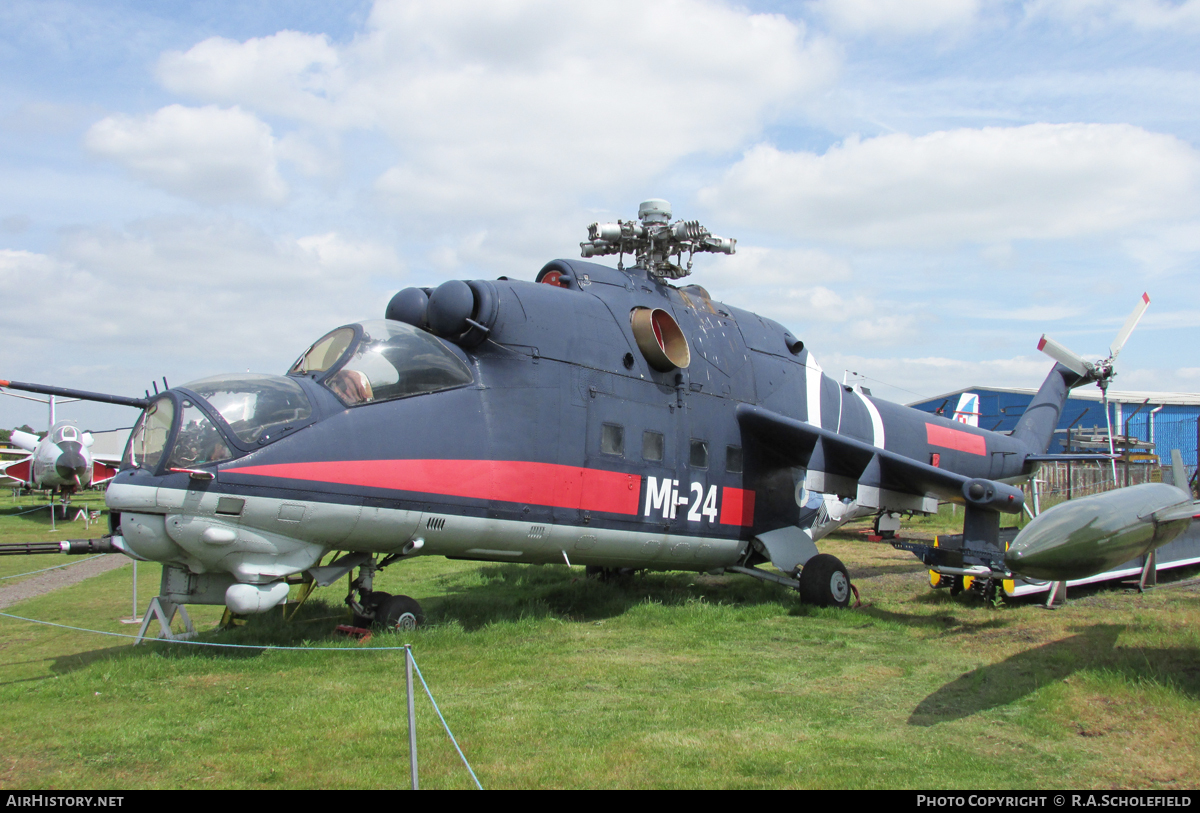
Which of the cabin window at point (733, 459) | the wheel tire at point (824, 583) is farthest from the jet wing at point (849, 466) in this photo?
the wheel tire at point (824, 583)

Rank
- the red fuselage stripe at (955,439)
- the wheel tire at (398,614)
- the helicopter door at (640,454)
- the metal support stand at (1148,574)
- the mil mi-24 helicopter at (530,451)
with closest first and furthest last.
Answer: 1. the mil mi-24 helicopter at (530,451)
2. the wheel tire at (398,614)
3. the helicopter door at (640,454)
4. the metal support stand at (1148,574)
5. the red fuselage stripe at (955,439)

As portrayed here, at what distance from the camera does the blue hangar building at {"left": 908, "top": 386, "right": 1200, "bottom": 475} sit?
4181 centimetres

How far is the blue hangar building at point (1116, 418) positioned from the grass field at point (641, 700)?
101 ft

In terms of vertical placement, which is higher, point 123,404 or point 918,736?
point 123,404

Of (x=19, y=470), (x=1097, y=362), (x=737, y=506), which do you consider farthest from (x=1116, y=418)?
(x=19, y=470)

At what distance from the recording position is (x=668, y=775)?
17.7ft

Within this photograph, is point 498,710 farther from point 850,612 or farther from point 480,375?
point 850,612

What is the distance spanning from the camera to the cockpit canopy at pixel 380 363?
8875mm

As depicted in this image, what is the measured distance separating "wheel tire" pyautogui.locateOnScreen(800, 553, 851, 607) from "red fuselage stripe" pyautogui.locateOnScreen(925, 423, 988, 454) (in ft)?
15.4

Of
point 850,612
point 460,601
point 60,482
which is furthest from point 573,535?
point 60,482

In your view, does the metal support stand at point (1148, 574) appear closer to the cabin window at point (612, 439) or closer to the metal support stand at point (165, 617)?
the cabin window at point (612, 439)

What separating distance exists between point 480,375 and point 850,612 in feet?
20.1

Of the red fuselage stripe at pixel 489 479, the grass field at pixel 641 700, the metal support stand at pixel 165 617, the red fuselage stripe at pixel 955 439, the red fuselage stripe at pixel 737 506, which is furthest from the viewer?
the red fuselage stripe at pixel 955 439

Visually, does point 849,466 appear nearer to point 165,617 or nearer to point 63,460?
point 165,617
